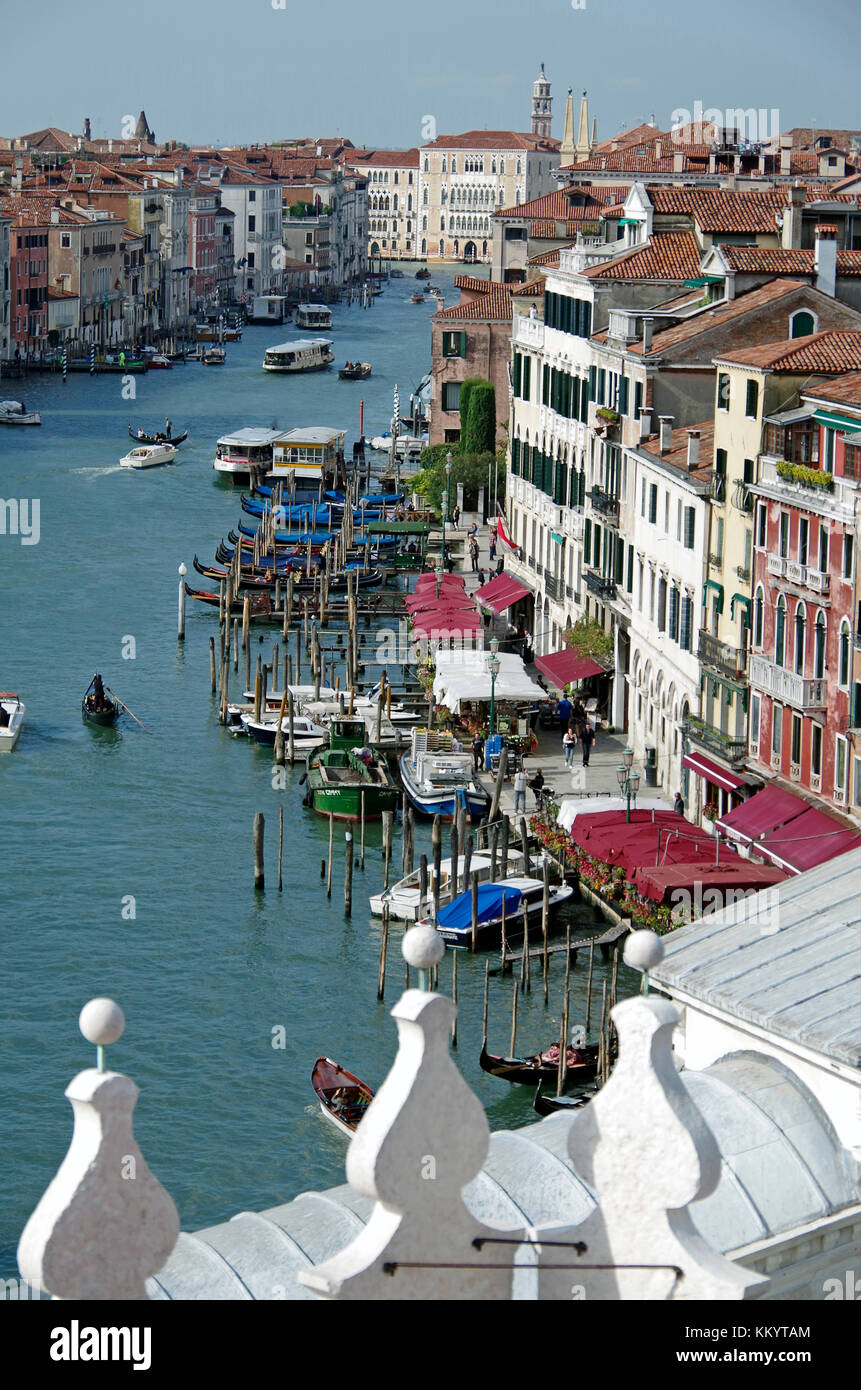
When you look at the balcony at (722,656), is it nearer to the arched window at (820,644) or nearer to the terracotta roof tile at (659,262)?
the arched window at (820,644)

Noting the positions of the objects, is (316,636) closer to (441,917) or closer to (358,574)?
(358,574)

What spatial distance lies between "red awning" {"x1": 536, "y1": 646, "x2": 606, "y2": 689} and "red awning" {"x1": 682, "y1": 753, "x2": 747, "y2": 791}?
4481mm

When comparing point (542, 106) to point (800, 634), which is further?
point (542, 106)

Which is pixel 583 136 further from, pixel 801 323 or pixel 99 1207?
pixel 99 1207

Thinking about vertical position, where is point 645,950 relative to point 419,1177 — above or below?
above

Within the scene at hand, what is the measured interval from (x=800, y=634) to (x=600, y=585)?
7137mm

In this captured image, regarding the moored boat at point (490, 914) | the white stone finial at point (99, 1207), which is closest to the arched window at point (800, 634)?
the moored boat at point (490, 914)

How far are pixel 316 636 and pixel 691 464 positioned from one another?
27.9 ft

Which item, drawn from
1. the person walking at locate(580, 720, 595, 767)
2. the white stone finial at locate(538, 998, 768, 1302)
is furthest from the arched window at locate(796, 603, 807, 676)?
the white stone finial at locate(538, 998, 768, 1302)

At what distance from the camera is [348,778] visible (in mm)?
23344

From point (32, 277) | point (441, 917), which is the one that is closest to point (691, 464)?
point (441, 917)

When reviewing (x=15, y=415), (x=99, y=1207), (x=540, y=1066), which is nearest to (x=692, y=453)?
(x=540, y=1066)

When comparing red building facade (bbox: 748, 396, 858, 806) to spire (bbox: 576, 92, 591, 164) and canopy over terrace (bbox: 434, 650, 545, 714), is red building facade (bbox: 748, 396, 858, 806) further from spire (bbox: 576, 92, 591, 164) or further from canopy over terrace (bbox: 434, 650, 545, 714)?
spire (bbox: 576, 92, 591, 164)

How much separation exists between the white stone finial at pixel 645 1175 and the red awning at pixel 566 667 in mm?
20725
